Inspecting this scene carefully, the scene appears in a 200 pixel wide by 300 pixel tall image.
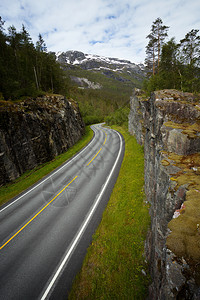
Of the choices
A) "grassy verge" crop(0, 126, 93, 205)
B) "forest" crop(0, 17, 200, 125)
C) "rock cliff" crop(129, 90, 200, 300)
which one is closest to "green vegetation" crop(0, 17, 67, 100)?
"forest" crop(0, 17, 200, 125)

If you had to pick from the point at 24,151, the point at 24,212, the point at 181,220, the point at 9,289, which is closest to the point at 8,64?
the point at 24,151

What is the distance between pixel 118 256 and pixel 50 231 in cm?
518

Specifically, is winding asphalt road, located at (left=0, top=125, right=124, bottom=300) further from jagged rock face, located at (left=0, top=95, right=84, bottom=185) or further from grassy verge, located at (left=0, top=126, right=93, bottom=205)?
jagged rock face, located at (left=0, top=95, right=84, bottom=185)

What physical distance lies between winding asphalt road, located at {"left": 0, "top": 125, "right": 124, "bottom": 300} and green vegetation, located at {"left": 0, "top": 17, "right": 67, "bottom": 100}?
52.7 feet

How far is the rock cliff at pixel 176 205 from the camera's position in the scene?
2.89 meters

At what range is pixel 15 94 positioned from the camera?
20344 millimetres

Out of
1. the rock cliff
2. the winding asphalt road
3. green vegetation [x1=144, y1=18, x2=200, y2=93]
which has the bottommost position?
the winding asphalt road

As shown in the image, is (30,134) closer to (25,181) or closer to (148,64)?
(25,181)

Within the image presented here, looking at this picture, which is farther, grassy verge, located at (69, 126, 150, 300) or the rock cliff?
grassy verge, located at (69, 126, 150, 300)

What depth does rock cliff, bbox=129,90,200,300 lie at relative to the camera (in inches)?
114

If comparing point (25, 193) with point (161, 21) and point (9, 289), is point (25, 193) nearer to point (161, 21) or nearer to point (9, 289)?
point (9, 289)

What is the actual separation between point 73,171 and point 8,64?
24.0 meters

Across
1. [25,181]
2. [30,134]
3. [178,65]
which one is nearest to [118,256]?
[25,181]

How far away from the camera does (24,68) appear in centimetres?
2848
